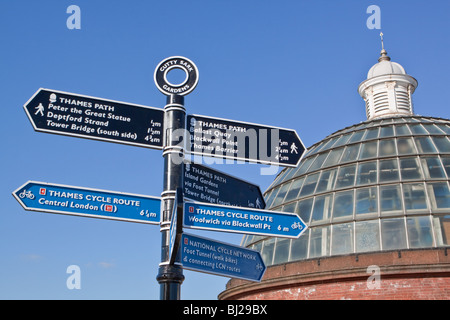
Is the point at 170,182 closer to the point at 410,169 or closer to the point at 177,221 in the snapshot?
the point at 177,221

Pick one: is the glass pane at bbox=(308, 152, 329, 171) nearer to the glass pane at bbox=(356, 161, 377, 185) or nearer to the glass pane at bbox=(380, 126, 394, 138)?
the glass pane at bbox=(356, 161, 377, 185)

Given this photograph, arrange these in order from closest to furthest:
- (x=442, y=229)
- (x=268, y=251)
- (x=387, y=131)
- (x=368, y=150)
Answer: (x=442, y=229)
(x=268, y=251)
(x=368, y=150)
(x=387, y=131)

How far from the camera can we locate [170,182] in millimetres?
6430

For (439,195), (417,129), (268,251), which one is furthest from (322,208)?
(417,129)

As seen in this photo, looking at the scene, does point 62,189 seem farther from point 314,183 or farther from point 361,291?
point 314,183

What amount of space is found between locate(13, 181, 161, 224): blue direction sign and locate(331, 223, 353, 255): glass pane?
13002 mm

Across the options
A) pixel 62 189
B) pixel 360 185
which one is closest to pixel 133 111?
pixel 62 189

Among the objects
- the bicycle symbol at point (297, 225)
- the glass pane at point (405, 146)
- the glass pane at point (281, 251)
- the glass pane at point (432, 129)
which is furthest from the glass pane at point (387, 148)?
the bicycle symbol at point (297, 225)

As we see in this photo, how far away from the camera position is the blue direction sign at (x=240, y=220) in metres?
6.22

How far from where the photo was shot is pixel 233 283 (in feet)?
68.4

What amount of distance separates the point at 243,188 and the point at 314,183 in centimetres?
1472

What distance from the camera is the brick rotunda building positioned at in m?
16.6

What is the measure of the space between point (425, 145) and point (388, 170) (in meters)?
2.36

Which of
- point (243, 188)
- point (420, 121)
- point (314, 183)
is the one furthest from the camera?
point (420, 121)
